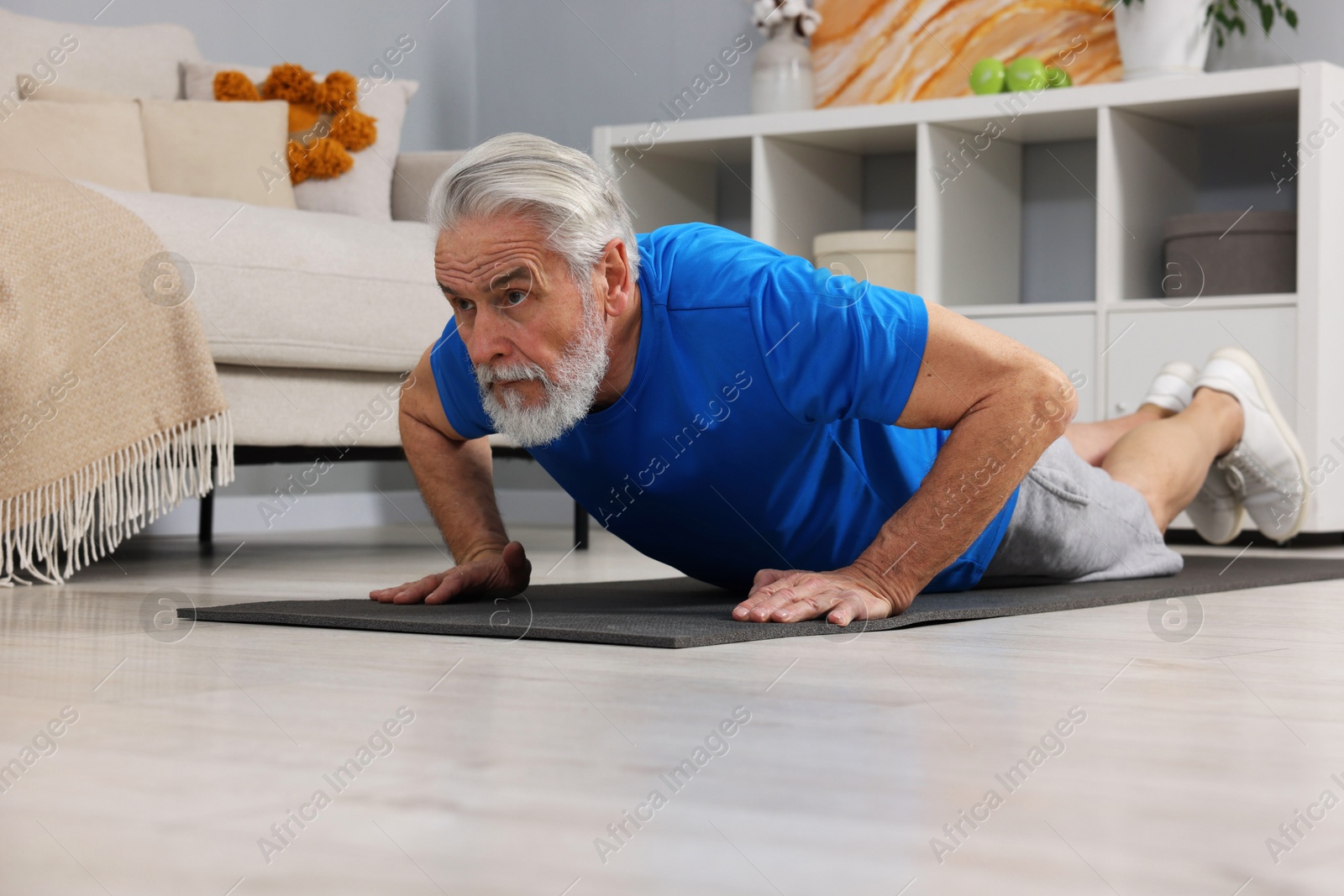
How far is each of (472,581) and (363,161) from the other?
175 cm

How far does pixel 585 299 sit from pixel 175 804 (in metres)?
0.73

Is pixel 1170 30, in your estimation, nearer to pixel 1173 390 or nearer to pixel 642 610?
pixel 1173 390

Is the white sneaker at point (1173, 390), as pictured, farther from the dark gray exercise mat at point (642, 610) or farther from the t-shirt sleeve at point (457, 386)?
the t-shirt sleeve at point (457, 386)

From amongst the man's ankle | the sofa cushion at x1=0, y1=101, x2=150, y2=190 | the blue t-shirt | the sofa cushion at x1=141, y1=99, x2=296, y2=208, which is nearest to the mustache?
the blue t-shirt

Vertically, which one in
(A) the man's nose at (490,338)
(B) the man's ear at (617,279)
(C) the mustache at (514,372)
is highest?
(B) the man's ear at (617,279)

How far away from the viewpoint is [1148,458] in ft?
6.66

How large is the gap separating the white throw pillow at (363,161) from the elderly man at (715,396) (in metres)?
1.53

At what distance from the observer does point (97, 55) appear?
3.07 metres

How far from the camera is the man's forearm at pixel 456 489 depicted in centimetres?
164

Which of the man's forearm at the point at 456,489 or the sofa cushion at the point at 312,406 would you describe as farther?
the sofa cushion at the point at 312,406

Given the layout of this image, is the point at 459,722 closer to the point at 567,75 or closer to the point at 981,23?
the point at 981,23

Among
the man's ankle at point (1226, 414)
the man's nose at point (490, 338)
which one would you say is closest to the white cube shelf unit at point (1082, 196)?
the man's ankle at point (1226, 414)

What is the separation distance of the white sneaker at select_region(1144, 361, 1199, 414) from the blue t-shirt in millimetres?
742

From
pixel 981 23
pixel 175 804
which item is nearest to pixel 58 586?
pixel 175 804
